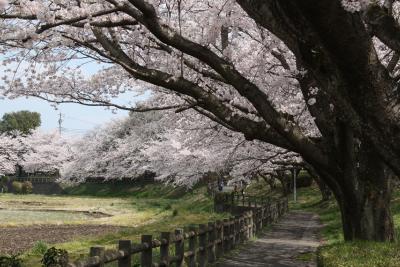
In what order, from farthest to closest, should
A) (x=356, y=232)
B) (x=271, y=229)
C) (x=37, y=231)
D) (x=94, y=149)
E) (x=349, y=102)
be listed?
1. (x=94, y=149)
2. (x=37, y=231)
3. (x=271, y=229)
4. (x=356, y=232)
5. (x=349, y=102)

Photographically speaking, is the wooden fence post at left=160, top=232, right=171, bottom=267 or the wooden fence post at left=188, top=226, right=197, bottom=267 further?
the wooden fence post at left=188, top=226, right=197, bottom=267

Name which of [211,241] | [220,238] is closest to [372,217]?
[211,241]

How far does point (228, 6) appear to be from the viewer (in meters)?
11.0

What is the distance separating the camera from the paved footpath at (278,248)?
38.9 ft

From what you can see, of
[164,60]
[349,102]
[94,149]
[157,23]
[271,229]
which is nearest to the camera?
[349,102]

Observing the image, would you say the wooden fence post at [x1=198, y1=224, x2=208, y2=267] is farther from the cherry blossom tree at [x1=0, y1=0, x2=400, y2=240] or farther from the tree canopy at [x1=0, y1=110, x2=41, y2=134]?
the tree canopy at [x1=0, y1=110, x2=41, y2=134]

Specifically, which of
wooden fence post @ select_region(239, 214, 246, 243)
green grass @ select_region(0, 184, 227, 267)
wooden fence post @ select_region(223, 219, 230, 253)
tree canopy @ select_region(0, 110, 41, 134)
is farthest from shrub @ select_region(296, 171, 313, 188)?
tree canopy @ select_region(0, 110, 41, 134)

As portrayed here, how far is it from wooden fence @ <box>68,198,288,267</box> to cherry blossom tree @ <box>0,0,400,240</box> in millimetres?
2307

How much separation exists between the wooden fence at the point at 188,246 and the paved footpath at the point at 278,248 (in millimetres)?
382

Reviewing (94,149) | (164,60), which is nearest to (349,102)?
(164,60)

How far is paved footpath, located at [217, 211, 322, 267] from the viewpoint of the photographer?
11844 mm

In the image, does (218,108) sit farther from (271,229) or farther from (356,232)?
(271,229)

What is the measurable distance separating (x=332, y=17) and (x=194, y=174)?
31.4 meters

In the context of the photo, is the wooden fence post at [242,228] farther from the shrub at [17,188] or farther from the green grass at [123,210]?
the shrub at [17,188]
